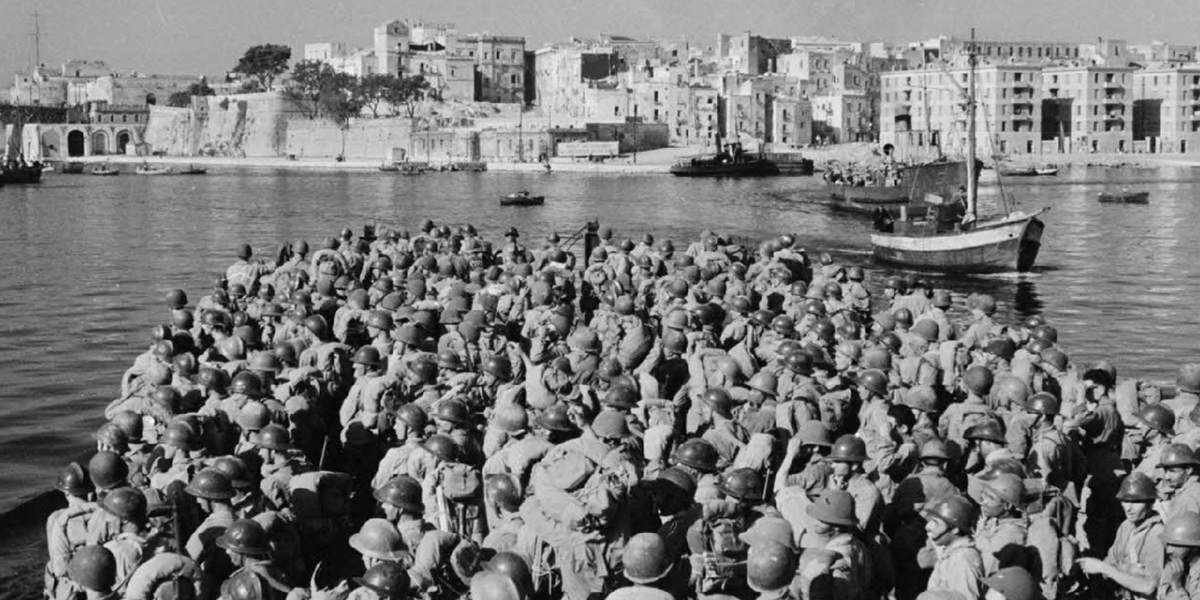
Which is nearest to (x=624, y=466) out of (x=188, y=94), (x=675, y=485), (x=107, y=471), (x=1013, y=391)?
(x=675, y=485)

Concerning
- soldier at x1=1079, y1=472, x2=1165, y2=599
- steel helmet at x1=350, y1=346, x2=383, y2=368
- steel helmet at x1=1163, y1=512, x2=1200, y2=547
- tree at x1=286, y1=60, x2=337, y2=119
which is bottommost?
soldier at x1=1079, y1=472, x2=1165, y2=599

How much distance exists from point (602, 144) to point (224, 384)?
380 feet

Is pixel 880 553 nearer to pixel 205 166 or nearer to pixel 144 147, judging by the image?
pixel 205 166

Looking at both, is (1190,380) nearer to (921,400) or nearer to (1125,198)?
(921,400)

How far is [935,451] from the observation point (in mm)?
9695

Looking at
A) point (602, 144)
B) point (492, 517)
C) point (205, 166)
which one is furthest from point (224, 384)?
point (205, 166)

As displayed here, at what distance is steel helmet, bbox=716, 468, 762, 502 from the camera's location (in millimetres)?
8883

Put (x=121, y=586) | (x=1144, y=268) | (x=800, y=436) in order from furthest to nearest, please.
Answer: (x=1144, y=268)
(x=800, y=436)
(x=121, y=586)

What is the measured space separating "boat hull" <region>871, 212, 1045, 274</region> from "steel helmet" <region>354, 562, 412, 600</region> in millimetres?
34063

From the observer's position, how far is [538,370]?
12688mm

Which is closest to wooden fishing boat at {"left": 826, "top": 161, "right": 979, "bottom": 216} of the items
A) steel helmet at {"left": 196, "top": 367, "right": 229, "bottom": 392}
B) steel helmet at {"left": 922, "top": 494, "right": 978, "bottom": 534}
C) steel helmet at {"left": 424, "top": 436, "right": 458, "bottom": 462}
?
steel helmet at {"left": 196, "top": 367, "right": 229, "bottom": 392}

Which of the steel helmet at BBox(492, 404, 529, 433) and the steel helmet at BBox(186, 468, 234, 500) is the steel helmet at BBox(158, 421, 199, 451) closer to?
the steel helmet at BBox(186, 468, 234, 500)

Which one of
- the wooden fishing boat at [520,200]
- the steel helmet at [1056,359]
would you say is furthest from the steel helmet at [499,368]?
the wooden fishing boat at [520,200]

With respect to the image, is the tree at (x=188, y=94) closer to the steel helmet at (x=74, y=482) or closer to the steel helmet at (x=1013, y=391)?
the steel helmet at (x=1013, y=391)
